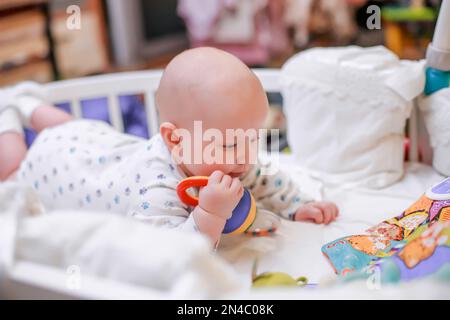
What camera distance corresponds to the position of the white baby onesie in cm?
67

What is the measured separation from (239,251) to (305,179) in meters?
0.23

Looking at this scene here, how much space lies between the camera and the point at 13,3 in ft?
5.94

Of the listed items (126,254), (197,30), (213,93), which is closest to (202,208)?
(213,93)

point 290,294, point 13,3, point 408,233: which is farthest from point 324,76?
point 13,3

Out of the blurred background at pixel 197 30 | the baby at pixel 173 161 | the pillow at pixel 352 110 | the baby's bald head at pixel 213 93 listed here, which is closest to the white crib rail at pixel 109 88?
the baby at pixel 173 161

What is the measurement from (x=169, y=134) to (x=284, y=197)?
0.22 m

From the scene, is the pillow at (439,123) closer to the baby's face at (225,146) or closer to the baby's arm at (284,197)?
the baby's arm at (284,197)

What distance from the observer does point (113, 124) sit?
3.62 ft

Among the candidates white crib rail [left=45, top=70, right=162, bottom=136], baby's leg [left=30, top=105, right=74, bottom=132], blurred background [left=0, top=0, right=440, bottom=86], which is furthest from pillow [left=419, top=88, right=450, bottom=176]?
blurred background [left=0, top=0, right=440, bottom=86]

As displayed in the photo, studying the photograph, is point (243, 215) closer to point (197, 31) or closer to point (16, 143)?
point (16, 143)

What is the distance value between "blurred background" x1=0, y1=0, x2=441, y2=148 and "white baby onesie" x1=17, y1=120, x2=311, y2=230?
0.85 meters

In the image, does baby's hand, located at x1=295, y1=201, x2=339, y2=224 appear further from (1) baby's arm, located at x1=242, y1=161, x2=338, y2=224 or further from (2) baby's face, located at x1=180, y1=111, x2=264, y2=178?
(2) baby's face, located at x1=180, y1=111, x2=264, y2=178

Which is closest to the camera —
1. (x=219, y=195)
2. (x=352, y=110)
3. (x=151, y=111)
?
(x=219, y=195)
